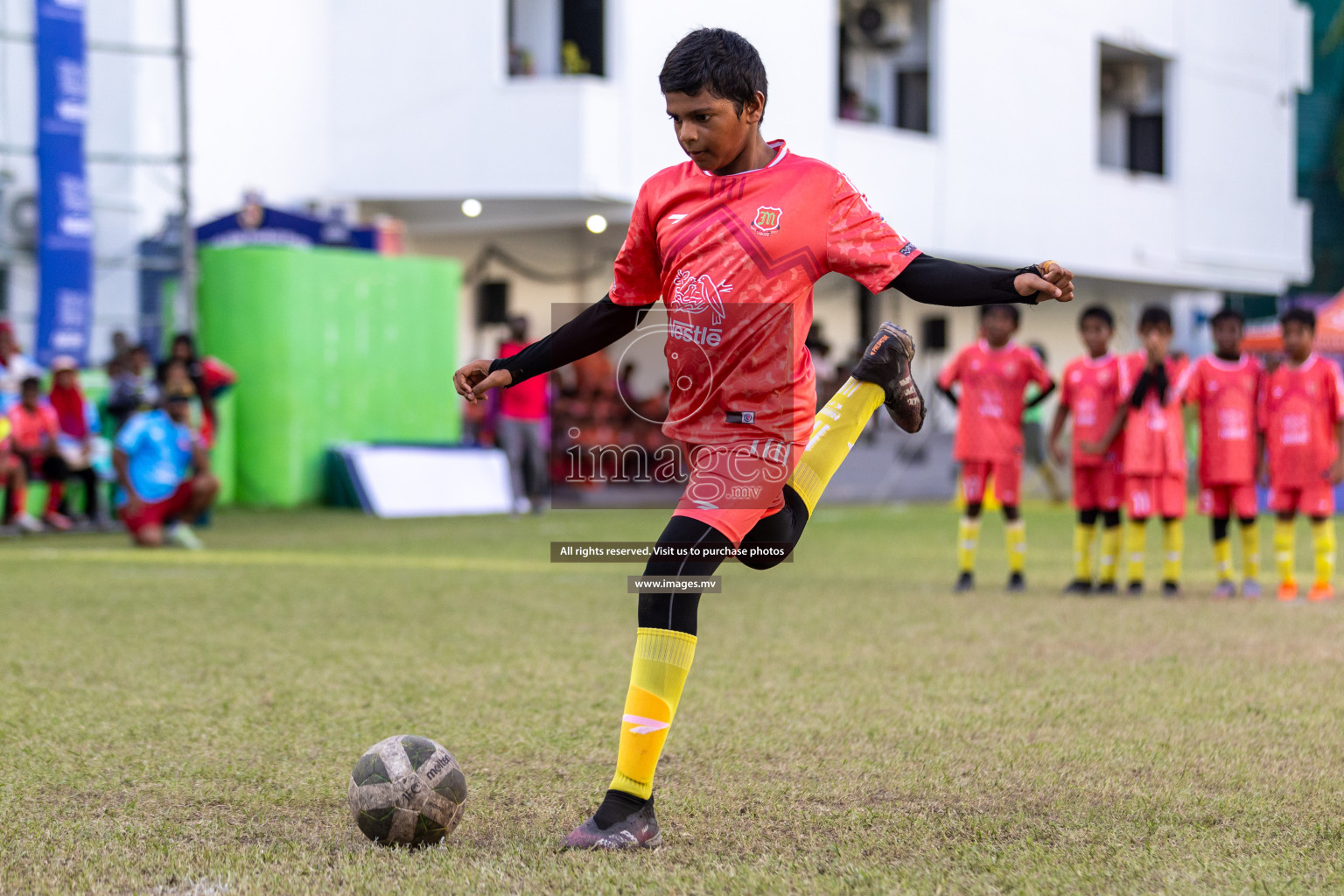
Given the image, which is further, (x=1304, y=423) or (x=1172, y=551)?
(x=1172, y=551)

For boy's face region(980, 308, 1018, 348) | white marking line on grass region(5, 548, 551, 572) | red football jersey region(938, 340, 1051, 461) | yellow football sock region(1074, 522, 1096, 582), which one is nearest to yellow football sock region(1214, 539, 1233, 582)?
yellow football sock region(1074, 522, 1096, 582)

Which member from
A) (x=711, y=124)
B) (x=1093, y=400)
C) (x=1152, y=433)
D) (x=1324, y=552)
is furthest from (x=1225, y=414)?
(x=711, y=124)

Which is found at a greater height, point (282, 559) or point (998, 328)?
point (998, 328)

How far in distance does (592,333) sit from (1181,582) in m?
7.63

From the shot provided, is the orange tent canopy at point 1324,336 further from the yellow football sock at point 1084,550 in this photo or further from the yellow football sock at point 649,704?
the yellow football sock at point 649,704

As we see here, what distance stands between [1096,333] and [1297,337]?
119 centimetres

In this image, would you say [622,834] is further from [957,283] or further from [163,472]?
[163,472]

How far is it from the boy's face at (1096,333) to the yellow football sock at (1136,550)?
3.73ft

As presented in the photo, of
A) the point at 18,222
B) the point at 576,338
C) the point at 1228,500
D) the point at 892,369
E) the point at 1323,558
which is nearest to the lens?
the point at 576,338

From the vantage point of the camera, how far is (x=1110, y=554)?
1014 cm

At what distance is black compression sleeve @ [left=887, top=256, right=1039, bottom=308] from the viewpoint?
373 cm

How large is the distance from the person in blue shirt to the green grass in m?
2.20

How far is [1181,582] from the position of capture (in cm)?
1080

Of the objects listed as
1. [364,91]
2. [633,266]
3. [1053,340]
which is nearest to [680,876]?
[633,266]
